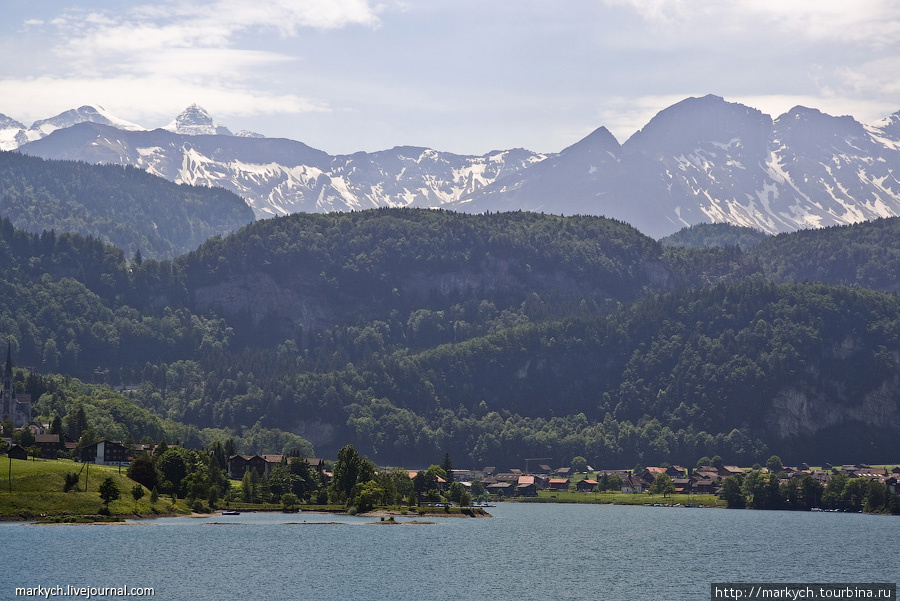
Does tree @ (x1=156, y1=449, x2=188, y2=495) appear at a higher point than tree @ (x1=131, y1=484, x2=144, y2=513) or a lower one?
higher

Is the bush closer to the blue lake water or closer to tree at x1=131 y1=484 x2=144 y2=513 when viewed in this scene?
tree at x1=131 y1=484 x2=144 y2=513

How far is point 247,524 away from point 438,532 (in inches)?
962

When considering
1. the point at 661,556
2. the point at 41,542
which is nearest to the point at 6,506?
the point at 41,542

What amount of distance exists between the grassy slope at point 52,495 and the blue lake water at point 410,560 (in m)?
5.38

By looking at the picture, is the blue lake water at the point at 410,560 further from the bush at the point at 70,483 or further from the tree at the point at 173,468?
the tree at the point at 173,468

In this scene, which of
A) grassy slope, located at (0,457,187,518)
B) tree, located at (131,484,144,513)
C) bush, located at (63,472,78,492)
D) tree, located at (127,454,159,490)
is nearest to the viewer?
grassy slope, located at (0,457,187,518)

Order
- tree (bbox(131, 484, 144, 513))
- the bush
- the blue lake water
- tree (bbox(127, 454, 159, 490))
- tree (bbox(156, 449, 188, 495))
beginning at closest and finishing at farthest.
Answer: the blue lake water → the bush → tree (bbox(131, 484, 144, 513)) → tree (bbox(127, 454, 159, 490)) → tree (bbox(156, 449, 188, 495))

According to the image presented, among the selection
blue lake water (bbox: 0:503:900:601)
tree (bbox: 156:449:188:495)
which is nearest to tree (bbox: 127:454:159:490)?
tree (bbox: 156:449:188:495)

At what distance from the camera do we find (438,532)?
181375 mm

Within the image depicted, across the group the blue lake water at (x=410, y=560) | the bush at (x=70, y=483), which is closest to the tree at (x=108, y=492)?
the bush at (x=70, y=483)

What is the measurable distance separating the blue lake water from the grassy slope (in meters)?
5.38

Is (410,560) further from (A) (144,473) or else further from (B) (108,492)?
(A) (144,473)

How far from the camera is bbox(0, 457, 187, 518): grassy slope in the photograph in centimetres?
16438

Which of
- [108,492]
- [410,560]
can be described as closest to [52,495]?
[108,492]
